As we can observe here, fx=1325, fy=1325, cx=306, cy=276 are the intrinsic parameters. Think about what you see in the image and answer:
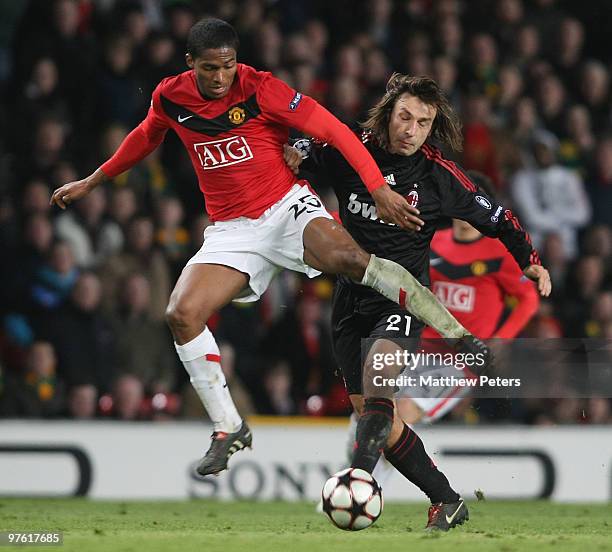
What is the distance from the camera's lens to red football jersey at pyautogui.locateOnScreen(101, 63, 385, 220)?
6555 millimetres

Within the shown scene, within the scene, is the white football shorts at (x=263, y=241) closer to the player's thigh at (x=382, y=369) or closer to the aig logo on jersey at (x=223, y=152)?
the aig logo on jersey at (x=223, y=152)

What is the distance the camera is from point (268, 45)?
38.1 feet

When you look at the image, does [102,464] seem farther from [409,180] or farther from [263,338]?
[409,180]

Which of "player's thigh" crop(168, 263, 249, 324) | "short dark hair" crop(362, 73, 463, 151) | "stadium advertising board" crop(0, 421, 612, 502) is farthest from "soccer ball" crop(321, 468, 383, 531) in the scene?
"stadium advertising board" crop(0, 421, 612, 502)

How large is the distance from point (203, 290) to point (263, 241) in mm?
438

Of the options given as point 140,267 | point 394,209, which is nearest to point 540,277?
point 394,209

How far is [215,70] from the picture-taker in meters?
6.48

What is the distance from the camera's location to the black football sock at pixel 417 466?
667 cm

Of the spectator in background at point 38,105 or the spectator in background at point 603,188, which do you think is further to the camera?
the spectator in background at point 603,188

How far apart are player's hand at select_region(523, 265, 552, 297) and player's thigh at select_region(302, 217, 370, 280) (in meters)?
0.91

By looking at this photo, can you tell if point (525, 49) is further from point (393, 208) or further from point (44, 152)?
point (393, 208)

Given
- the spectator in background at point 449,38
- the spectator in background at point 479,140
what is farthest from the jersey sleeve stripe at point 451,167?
the spectator in background at point 449,38

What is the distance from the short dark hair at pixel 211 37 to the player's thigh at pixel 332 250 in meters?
0.99

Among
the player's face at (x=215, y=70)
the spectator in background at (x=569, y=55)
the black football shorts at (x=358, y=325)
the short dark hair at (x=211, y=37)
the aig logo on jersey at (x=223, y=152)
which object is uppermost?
the spectator in background at (x=569, y=55)
